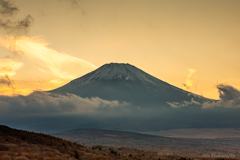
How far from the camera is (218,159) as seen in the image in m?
50.2

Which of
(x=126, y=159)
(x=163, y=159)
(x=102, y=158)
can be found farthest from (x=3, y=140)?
Result: (x=163, y=159)

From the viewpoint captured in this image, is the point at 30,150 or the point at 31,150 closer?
the point at 30,150

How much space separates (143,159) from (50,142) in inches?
613

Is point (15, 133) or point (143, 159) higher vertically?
point (15, 133)

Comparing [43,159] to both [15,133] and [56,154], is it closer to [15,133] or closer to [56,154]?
[56,154]

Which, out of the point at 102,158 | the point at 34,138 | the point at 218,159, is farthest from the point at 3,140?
the point at 218,159

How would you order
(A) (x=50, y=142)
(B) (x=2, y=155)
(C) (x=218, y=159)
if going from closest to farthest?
1. (B) (x=2, y=155)
2. (A) (x=50, y=142)
3. (C) (x=218, y=159)

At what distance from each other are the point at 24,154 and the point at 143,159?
20.3 meters

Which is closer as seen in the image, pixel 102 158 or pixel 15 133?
pixel 102 158

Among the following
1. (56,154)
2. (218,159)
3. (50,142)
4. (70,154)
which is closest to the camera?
(56,154)

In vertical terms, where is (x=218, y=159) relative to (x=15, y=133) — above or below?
below

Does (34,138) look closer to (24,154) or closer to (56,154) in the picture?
(56,154)

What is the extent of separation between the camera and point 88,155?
37.9 metres

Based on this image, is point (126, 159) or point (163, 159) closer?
point (126, 159)
